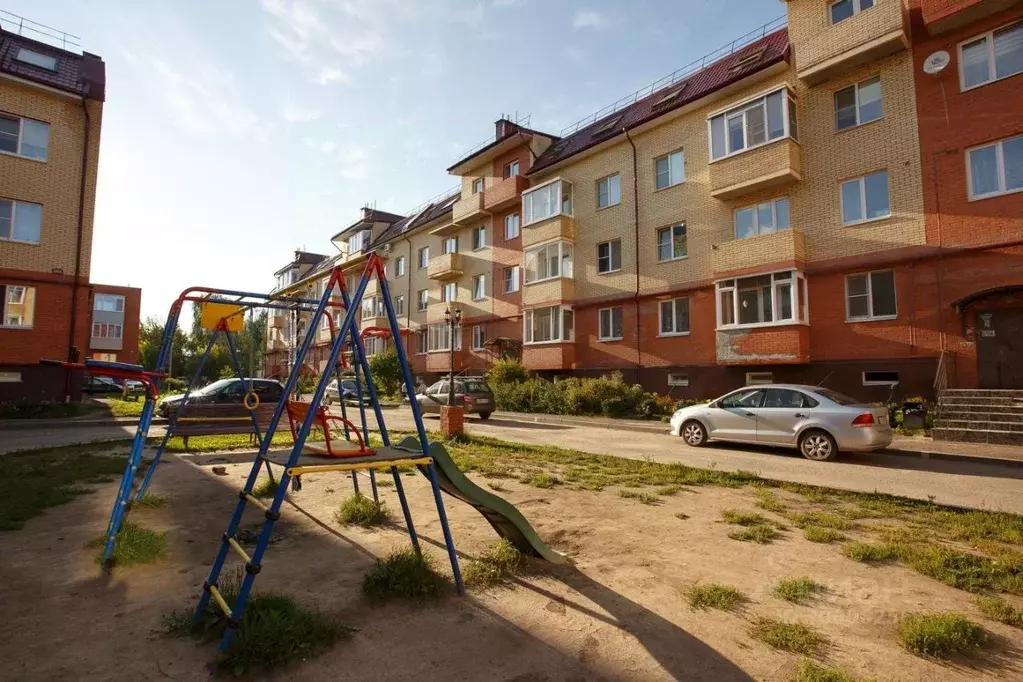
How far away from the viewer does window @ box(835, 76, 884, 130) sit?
16.4 metres

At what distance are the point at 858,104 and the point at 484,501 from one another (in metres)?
18.9

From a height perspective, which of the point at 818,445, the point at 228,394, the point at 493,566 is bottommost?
the point at 493,566

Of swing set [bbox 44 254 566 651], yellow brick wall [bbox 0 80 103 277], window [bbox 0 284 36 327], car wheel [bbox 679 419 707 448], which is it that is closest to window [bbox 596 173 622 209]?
car wheel [bbox 679 419 707 448]

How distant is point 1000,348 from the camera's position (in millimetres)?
13758

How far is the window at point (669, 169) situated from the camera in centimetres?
2139

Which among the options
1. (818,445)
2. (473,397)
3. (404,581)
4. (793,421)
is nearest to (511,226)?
(473,397)

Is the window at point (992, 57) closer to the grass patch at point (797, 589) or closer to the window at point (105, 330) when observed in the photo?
the grass patch at point (797, 589)

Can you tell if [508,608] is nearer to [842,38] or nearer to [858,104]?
[858,104]

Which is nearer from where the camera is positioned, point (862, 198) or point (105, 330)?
point (862, 198)

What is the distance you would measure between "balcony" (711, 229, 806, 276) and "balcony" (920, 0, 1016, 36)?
631 cm

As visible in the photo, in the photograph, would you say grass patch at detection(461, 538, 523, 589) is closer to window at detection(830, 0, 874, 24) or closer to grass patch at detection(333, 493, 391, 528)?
grass patch at detection(333, 493, 391, 528)

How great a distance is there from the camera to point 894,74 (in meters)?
16.0

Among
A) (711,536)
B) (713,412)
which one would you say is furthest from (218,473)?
(713,412)

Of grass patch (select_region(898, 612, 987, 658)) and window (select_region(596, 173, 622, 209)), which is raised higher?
window (select_region(596, 173, 622, 209))
